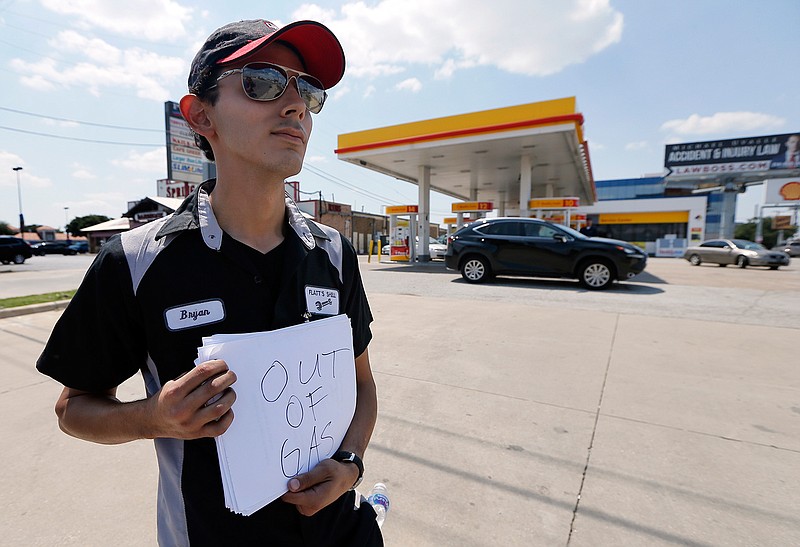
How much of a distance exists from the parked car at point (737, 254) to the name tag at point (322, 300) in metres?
21.0

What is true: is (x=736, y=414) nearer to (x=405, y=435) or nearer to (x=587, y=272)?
(x=405, y=435)

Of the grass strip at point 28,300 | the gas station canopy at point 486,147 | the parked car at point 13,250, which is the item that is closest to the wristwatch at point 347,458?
the grass strip at point 28,300

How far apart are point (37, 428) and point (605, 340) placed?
5434 mm

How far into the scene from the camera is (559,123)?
12.5 meters

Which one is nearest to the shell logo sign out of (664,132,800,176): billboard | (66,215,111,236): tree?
(664,132,800,176): billboard

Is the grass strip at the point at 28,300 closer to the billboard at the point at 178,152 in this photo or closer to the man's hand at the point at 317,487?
the man's hand at the point at 317,487

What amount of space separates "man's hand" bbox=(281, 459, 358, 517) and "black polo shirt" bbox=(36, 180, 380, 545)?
107mm

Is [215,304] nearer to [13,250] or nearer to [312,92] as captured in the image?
[312,92]

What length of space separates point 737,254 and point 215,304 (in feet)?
71.4

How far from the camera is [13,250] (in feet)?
66.7

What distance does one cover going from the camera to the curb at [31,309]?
6109 mm

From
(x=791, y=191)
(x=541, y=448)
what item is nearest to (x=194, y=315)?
(x=541, y=448)

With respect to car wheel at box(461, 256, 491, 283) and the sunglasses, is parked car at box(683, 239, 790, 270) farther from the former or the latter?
the sunglasses

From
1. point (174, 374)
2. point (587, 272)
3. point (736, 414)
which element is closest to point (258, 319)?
point (174, 374)
